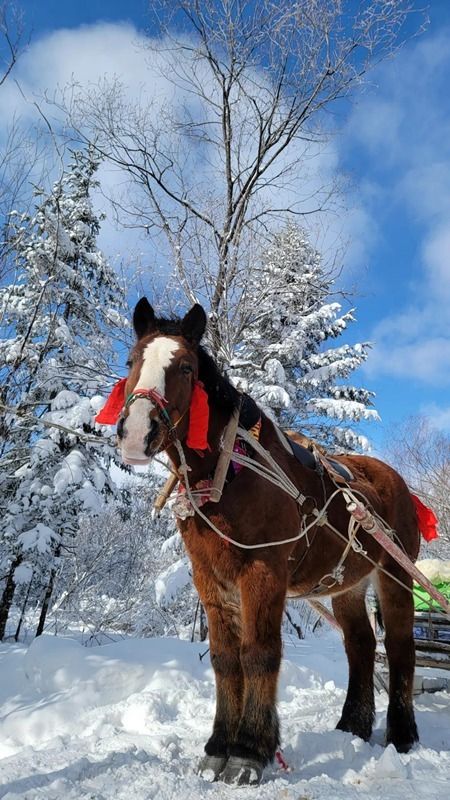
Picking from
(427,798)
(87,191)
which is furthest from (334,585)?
(87,191)

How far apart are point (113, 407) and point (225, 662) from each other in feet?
5.77

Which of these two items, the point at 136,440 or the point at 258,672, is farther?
the point at 258,672

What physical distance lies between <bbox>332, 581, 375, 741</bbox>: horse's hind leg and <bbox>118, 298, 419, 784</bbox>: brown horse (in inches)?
2.0

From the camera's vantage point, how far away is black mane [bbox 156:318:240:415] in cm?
341

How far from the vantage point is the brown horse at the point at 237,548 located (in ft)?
9.28

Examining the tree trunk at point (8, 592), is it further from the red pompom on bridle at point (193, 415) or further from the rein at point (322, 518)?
the red pompom on bridle at point (193, 415)

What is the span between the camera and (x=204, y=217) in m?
9.96

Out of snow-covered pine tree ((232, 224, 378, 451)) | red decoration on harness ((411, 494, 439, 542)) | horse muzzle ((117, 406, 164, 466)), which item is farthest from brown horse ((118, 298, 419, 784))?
snow-covered pine tree ((232, 224, 378, 451))

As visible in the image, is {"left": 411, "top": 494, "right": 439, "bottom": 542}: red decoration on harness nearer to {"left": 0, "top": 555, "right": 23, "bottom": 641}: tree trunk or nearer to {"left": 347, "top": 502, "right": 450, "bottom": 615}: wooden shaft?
{"left": 347, "top": 502, "right": 450, "bottom": 615}: wooden shaft

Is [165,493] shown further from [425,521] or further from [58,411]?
[58,411]

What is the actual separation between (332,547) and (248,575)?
1146 millimetres

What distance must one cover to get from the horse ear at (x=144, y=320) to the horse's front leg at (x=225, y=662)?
1.71 m

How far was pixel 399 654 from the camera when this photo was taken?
4.43m

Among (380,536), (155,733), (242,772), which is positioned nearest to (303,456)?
(380,536)
